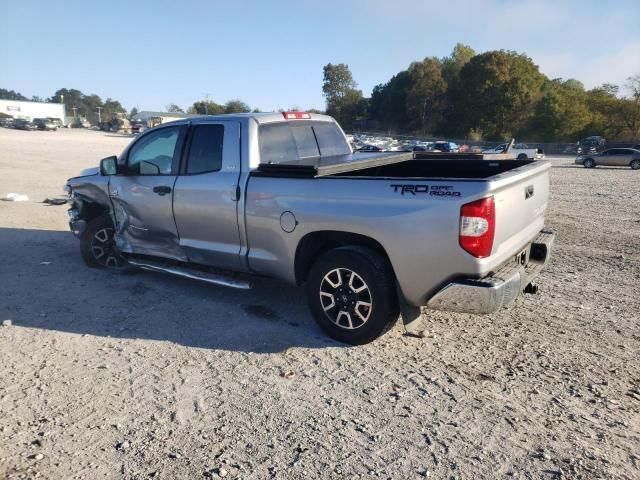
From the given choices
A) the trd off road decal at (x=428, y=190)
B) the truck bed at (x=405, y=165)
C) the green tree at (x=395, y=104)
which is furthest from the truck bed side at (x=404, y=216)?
the green tree at (x=395, y=104)

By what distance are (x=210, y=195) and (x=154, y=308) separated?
1.35m

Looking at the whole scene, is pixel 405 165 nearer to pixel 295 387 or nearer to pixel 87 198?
pixel 295 387

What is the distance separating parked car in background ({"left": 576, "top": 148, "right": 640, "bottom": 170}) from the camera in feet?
106

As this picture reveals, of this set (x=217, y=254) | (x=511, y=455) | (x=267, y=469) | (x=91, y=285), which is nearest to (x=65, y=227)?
(x=91, y=285)

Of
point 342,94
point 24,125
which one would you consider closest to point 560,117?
point 342,94

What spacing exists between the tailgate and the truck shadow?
1.68m

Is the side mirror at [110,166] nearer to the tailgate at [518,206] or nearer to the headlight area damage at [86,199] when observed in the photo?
the headlight area damage at [86,199]

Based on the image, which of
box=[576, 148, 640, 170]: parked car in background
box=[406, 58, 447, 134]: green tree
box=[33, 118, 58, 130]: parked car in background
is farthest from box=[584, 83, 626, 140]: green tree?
box=[33, 118, 58, 130]: parked car in background

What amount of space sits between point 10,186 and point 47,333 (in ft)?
39.0

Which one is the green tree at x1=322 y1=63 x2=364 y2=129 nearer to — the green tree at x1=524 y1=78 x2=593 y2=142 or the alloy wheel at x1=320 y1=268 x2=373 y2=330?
the green tree at x1=524 y1=78 x2=593 y2=142

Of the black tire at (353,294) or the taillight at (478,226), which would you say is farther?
the black tire at (353,294)

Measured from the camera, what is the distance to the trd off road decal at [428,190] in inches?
140

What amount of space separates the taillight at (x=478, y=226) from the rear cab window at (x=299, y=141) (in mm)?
2238

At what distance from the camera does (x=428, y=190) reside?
3.65 meters
